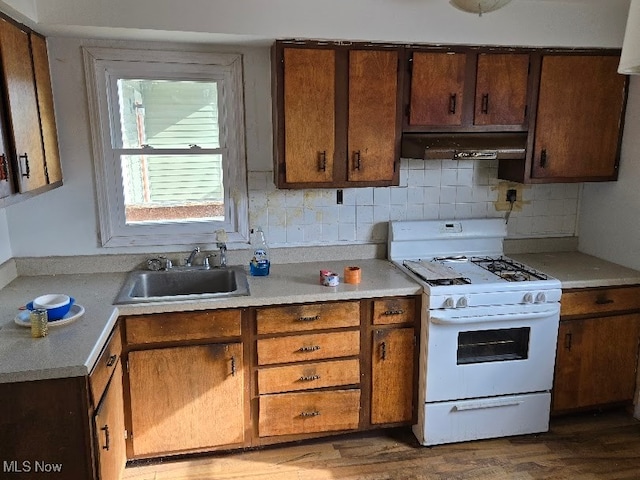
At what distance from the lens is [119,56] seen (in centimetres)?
261

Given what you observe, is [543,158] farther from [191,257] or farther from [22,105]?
[22,105]

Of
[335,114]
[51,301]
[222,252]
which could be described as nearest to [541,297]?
[335,114]

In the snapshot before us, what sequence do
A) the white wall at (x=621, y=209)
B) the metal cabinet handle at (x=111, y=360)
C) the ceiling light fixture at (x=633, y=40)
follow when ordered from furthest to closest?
the white wall at (x=621, y=209) → the metal cabinet handle at (x=111, y=360) → the ceiling light fixture at (x=633, y=40)

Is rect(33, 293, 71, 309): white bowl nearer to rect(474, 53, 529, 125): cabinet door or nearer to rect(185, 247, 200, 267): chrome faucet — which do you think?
rect(185, 247, 200, 267): chrome faucet

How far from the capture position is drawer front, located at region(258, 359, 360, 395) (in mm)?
2506

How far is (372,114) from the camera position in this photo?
2639 mm

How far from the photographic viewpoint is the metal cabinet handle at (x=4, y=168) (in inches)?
73.7

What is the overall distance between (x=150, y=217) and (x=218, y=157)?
522 millimetres

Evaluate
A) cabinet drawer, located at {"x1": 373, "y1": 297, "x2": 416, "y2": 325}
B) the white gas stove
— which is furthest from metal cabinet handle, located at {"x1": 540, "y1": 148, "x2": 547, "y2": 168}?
cabinet drawer, located at {"x1": 373, "y1": 297, "x2": 416, "y2": 325}

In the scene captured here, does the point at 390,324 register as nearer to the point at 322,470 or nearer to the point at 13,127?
the point at 322,470

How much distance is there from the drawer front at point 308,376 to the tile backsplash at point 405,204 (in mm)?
785

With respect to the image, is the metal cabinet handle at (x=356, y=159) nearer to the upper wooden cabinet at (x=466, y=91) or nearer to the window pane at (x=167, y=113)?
the upper wooden cabinet at (x=466, y=91)

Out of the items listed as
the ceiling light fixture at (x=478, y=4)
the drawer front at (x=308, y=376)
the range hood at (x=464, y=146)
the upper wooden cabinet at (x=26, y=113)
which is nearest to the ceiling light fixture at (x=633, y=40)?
the ceiling light fixture at (x=478, y=4)

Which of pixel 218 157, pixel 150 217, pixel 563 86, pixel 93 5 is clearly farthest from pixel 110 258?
pixel 563 86
